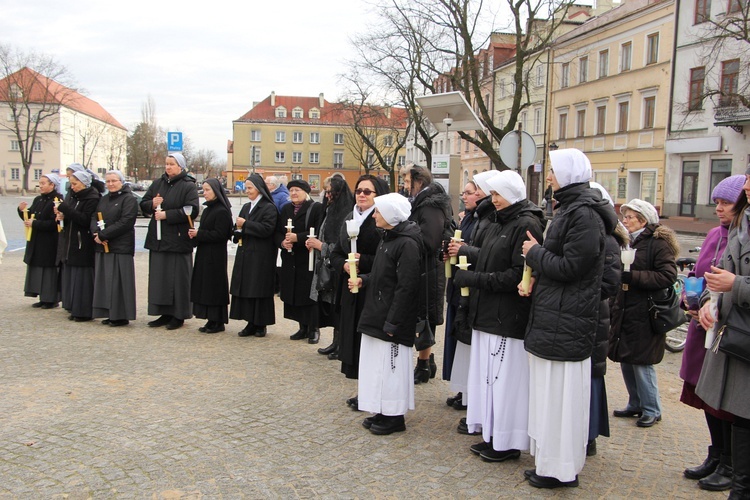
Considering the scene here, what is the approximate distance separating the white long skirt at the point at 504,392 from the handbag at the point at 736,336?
1250 mm

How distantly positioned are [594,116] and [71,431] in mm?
40959

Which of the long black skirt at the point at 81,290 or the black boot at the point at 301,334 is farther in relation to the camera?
the long black skirt at the point at 81,290

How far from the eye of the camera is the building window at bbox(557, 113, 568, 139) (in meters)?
44.4

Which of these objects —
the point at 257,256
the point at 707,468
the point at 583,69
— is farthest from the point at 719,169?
the point at 707,468

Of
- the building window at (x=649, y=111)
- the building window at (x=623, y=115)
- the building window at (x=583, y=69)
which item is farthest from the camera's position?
the building window at (x=583, y=69)

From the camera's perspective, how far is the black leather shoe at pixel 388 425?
5.02 metres

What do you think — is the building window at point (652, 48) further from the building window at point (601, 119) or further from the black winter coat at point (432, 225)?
the black winter coat at point (432, 225)

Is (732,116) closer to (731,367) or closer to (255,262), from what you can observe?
(255,262)

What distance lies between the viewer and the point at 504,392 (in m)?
4.37

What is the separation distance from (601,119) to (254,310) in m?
37.2

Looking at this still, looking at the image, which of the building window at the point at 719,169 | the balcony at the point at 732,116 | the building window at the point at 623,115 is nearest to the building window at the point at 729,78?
the balcony at the point at 732,116

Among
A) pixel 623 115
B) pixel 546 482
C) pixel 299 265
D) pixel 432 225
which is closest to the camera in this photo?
pixel 546 482

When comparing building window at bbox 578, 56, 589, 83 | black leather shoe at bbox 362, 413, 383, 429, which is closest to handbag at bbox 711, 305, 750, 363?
black leather shoe at bbox 362, 413, 383, 429

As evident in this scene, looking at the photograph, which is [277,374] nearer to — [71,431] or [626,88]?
[71,431]
